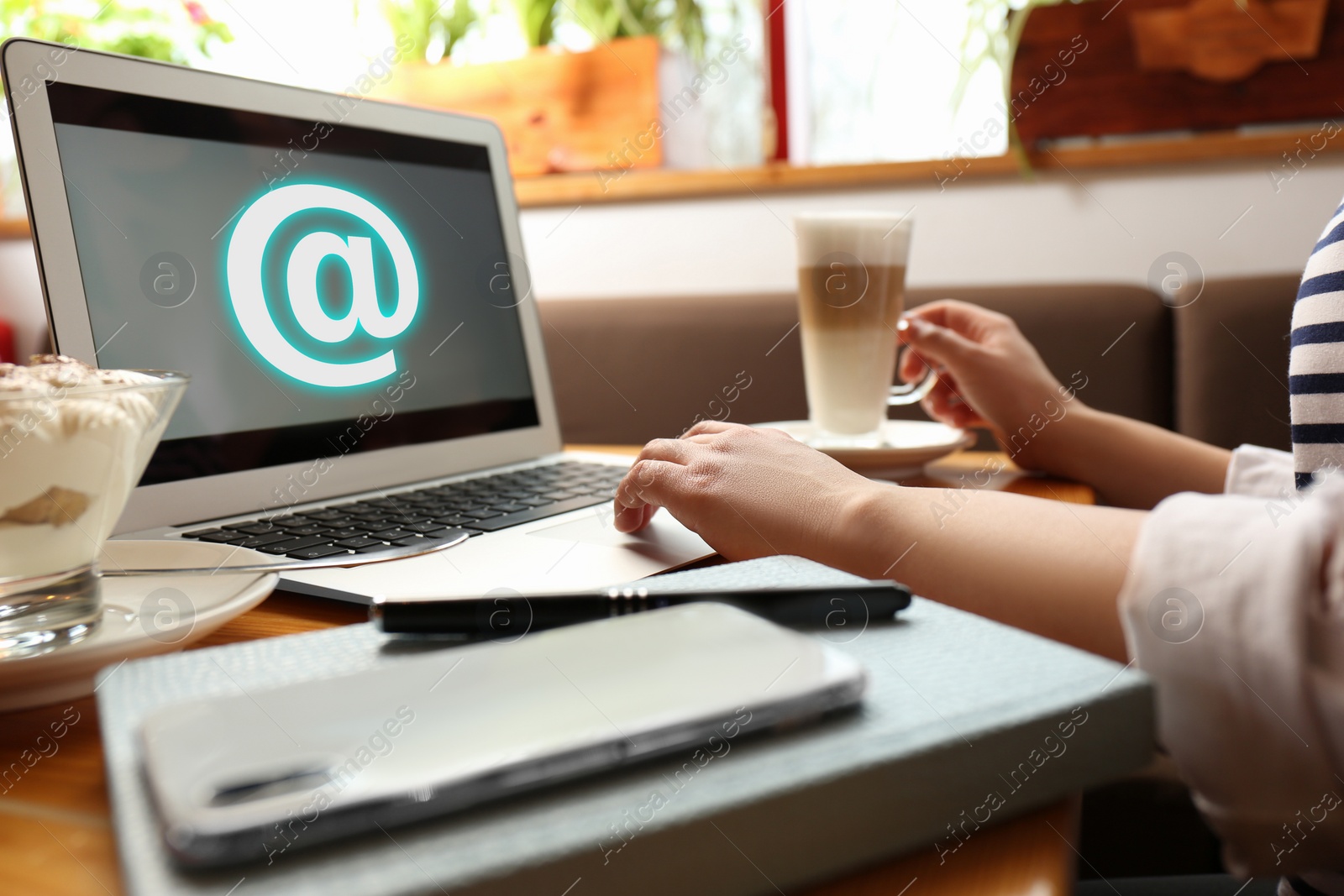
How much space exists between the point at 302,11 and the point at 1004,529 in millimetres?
1908

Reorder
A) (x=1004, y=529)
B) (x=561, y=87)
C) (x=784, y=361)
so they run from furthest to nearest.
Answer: (x=561, y=87)
(x=784, y=361)
(x=1004, y=529)

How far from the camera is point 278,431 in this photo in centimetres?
66

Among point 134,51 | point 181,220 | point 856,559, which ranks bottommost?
point 856,559

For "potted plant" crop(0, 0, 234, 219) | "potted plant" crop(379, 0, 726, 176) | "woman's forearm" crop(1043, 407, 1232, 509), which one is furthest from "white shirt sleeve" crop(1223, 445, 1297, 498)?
"potted plant" crop(0, 0, 234, 219)

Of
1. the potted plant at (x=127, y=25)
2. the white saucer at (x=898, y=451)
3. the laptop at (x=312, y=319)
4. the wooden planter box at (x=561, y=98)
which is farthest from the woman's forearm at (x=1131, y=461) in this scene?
the potted plant at (x=127, y=25)

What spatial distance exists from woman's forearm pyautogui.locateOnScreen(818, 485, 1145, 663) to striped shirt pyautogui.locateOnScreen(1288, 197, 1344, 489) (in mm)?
150

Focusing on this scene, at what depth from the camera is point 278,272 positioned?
2.21 ft

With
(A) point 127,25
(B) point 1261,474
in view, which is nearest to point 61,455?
(B) point 1261,474

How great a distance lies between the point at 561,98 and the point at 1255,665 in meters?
1.58

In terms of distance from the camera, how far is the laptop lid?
0.56 m

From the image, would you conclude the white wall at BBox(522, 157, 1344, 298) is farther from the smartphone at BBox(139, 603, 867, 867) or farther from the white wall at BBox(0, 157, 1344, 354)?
the smartphone at BBox(139, 603, 867, 867)

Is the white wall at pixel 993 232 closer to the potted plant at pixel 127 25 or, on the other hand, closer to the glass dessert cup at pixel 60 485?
the potted plant at pixel 127 25

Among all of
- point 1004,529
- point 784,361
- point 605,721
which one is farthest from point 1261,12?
point 605,721

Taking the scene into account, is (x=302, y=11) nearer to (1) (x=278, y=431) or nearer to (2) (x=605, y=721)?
(1) (x=278, y=431)
